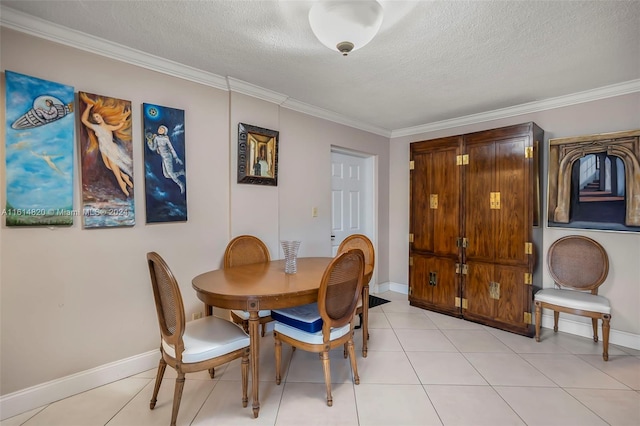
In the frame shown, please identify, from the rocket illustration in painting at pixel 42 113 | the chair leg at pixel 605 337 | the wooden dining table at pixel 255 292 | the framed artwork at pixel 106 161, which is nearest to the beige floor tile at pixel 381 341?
the wooden dining table at pixel 255 292

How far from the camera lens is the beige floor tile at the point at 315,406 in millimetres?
1707

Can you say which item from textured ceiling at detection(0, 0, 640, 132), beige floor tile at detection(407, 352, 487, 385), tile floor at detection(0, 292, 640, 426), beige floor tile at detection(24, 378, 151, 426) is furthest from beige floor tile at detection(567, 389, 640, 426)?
beige floor tile at detection(24, 378, 151, 426)

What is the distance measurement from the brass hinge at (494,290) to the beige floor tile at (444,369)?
2.93 feet

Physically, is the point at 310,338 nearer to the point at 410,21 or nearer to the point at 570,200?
the point at 410,21

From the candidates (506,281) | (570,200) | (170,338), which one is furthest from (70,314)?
(570,200)

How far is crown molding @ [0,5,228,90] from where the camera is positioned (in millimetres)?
1692

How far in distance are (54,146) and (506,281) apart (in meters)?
3.94

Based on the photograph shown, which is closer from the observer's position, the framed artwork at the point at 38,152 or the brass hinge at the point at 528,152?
the framed artwork at the point at 38,152

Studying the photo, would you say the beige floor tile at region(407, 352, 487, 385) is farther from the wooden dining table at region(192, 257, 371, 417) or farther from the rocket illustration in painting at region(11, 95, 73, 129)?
the rocket illustration in painting at region(11, 95, 73, 129)

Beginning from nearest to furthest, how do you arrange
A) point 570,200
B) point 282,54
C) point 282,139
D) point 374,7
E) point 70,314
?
1. point 374,7
2. point 70,314
3. point 282,54
4. point 570,200
5. point 282,139

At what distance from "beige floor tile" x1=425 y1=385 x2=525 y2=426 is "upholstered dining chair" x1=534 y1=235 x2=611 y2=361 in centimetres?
123

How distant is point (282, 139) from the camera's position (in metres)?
3.09

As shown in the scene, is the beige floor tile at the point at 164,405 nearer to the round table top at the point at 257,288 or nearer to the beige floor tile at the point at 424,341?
the round table top at the point at 257,288

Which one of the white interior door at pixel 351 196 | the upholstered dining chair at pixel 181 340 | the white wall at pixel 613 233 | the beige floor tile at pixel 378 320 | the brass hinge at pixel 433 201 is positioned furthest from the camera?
the white interior door at pixel 351 196
